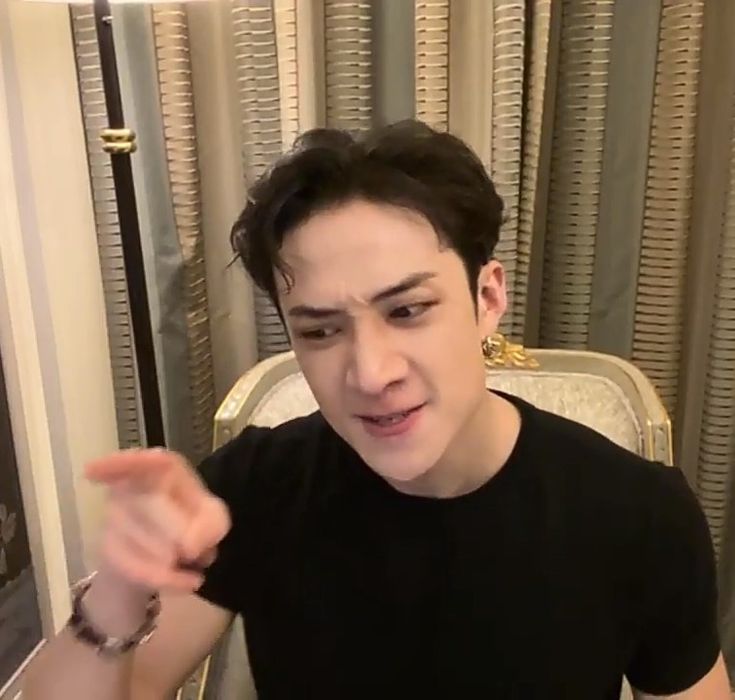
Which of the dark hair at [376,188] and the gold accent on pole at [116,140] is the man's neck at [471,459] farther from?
the gold accent on pole at [116,140]

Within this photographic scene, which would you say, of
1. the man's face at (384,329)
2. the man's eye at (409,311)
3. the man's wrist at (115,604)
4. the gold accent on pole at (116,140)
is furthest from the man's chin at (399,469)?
the gold accent on pole at (116,140)

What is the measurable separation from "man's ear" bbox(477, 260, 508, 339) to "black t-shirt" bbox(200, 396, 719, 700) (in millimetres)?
117

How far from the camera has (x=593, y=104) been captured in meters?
1.58

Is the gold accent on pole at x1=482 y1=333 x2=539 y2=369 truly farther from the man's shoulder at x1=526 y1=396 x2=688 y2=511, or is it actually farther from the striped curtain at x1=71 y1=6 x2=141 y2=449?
the striped curtain at x1=71 y1=6 x2=141 y2=449

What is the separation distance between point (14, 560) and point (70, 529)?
1.29ft

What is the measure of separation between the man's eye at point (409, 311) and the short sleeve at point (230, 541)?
271mm

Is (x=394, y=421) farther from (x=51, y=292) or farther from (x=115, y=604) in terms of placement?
(x=51, y=292)

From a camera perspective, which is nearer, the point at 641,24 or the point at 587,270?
the point at 641,24

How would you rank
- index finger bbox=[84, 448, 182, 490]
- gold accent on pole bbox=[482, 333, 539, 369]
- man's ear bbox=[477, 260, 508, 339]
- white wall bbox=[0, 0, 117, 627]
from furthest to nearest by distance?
gold accent on pole bbox=[482, 333, 539, 369]
white wall bbox=[0, 0, 117, 627]
man's ear bbox=[477, 260, 508, 339]
index finger bbox=[84, 448, 182, 490]

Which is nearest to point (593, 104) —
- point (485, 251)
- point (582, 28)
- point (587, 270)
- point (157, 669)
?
point (582, 28)

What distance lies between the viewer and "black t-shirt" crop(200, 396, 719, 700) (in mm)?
1092

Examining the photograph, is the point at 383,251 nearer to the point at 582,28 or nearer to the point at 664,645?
the point at 664,645

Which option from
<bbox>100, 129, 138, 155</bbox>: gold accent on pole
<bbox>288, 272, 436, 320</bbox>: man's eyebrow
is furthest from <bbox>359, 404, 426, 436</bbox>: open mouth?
<bbox>100, 129, 138, 155</bbox>: gold accent on pole

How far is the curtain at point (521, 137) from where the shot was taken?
154 cm
